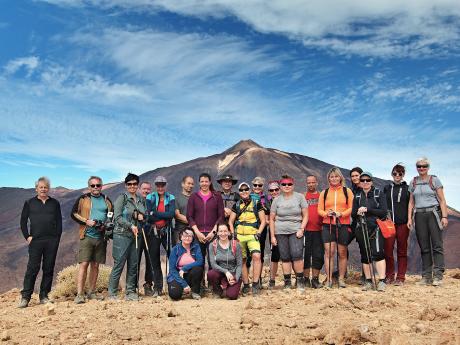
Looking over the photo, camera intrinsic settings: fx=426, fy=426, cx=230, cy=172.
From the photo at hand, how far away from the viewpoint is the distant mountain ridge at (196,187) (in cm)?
3966

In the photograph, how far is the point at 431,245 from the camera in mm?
7719

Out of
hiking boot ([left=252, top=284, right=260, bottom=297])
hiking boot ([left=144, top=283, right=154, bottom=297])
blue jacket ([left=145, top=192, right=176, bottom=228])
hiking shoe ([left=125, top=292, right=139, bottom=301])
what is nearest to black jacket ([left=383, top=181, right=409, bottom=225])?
hiking boot ([left=252, top=284, right=260, bottom=297])

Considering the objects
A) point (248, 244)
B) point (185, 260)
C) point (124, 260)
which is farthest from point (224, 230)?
point (124, 260)

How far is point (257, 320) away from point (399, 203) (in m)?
4.02

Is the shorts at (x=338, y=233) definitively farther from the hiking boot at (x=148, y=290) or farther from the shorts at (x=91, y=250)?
the shorts at (x=91, y=250)

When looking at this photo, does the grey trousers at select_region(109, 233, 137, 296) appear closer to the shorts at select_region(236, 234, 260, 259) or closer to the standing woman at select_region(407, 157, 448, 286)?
the shorts at select_region(236, 234, 260, 259)

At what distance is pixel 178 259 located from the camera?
275 inches

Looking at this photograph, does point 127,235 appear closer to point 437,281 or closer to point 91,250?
point 91,250

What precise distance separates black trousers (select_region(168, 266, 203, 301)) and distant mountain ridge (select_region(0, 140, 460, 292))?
105 ft

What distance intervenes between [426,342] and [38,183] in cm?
614

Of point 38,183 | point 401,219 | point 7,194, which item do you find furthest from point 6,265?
point 401,219

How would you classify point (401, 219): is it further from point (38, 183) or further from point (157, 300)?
point (38, 183)

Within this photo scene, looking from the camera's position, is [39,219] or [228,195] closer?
[39,219]

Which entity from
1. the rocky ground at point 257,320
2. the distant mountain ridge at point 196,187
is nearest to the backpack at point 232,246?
the rocky ground at point 257,320
